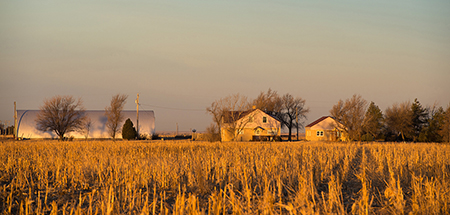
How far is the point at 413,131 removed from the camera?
193 ft

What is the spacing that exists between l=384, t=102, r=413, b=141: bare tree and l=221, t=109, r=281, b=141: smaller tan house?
785 inches

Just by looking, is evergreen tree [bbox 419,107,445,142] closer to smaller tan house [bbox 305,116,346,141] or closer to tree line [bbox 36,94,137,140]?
smaller tan house [bbox 305,116,346,141]

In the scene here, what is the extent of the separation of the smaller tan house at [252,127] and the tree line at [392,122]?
10.7 meters

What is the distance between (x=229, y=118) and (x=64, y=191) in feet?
147

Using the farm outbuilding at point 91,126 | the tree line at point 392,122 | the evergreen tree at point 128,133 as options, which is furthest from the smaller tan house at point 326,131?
the evergreen tree at point 128,133

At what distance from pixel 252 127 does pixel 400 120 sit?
83.0ft

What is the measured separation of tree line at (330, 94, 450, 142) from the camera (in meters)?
53.5

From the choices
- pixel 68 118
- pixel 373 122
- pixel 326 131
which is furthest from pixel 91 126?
pixel 373 122

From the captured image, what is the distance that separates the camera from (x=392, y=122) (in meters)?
60.5

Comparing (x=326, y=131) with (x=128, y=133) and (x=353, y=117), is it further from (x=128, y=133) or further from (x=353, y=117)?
(x=128, y=133)

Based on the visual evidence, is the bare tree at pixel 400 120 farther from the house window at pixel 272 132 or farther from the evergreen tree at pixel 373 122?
the house window at pixel 272 132

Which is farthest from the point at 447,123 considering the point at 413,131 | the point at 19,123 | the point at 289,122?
the point at 19,123

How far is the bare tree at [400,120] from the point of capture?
2303 inches

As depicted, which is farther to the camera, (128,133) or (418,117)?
(418,117)
